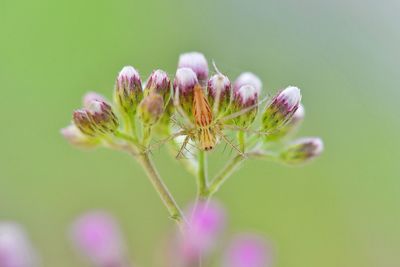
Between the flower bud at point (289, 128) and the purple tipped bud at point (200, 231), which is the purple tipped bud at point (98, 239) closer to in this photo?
the purple tipped bud at point (200, 231)

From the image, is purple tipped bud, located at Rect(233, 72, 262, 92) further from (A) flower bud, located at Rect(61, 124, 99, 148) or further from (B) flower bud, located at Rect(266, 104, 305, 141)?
(A) flower bud, located at Rect(61, 124, 99, 148)

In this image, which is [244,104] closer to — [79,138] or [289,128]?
[289,128]

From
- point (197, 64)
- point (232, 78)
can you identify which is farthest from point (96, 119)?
point (232, 78)

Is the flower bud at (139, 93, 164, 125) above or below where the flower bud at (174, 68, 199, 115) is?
below

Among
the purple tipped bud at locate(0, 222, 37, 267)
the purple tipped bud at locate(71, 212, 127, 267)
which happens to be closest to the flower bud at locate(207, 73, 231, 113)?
the purple tipped bud at locate(71, 212, 127, 267)

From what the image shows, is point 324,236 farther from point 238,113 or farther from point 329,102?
point 238,113
